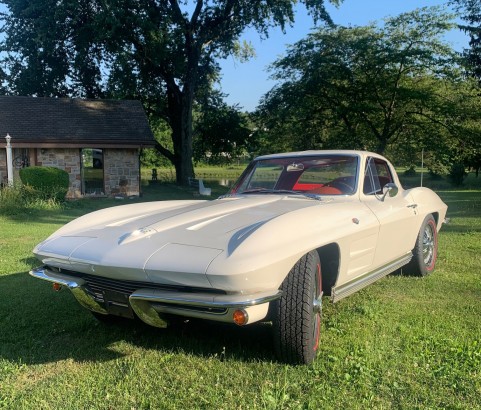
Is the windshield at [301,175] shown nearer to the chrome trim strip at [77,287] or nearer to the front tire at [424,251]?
the front tire at [424,251]

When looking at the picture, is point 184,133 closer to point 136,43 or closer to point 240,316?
point 136,43

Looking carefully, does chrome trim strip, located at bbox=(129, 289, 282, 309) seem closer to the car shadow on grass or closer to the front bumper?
the front bumper

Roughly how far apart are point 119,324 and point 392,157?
79.0ft

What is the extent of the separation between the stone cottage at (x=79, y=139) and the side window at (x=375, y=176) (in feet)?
51.4

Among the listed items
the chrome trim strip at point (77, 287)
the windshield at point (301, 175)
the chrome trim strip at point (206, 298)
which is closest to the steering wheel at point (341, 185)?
the windshield at point (301, 175)

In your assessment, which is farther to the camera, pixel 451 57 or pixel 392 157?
pixel 392 157

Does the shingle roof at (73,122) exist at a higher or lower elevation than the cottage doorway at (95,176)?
higher

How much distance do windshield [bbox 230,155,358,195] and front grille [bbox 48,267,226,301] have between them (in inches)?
75.7

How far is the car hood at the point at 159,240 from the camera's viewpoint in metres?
2.65

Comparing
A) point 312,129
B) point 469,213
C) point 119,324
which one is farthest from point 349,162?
point 312,129

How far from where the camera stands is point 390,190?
14.5 feet

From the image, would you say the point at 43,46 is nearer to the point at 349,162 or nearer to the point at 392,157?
the point at 392,157

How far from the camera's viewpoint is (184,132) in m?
25.4

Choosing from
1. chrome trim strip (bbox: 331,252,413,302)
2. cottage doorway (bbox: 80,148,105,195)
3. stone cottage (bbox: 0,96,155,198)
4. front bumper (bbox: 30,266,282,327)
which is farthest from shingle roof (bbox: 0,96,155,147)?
front bumper (bbox: 30,266,282,327)
